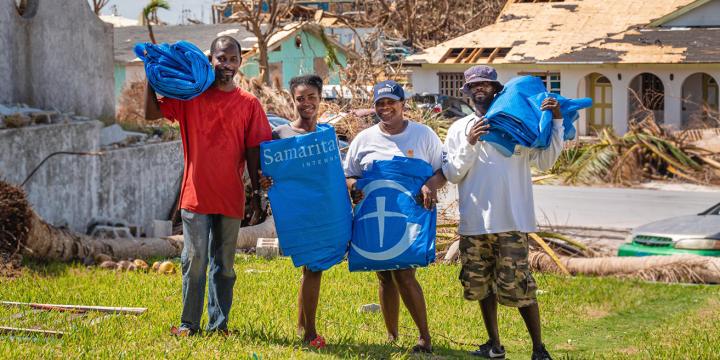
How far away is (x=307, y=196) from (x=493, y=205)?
1.16 m

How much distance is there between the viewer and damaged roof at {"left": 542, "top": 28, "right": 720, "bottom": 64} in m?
33.9

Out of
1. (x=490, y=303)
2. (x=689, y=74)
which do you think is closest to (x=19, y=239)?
(x=490, y=303)

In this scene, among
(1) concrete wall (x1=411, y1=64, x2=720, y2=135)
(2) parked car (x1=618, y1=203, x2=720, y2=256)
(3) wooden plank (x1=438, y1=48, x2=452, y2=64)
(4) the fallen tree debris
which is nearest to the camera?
(4) the fallen tree debris

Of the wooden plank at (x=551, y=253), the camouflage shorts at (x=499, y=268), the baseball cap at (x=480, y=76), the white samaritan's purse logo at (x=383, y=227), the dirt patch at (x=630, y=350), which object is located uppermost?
the baseball cap at (x=480, y=76)

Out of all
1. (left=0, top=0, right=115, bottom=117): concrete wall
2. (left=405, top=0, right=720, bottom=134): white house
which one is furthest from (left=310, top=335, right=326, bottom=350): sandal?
(left=405, top=0, right=720, bottom=134): white house

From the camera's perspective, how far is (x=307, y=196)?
22.6 ft

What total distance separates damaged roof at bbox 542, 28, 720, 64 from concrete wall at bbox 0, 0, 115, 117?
860 inches

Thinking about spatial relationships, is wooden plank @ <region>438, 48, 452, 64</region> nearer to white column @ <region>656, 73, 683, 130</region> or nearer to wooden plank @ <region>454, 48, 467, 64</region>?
wooden plank @ <region>454, 48, 467, 64</region>

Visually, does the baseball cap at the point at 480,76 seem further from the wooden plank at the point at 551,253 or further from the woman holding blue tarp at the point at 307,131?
the wooden plank at the point at 551,253

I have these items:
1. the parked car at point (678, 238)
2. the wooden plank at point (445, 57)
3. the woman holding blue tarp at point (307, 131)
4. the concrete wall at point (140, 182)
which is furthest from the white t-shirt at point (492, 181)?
the wooden plank at point (445, 57)

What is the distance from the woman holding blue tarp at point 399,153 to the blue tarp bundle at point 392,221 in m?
0.05

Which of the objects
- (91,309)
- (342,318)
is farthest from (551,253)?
(91,309)

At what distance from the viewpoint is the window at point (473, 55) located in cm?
3816

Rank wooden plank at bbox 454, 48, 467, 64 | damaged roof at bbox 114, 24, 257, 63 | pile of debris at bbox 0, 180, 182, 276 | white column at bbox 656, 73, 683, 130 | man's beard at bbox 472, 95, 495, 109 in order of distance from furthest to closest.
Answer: damaged roof at bbox 114, 24, 257, 63, wooden plank at bbox 454, 48, 467, 64, white column at bbox 656, 73, 683, 130, pile of debris at bbox 0, 180, 182, 276, man's beard at bbox 472, 95, 495, 109
